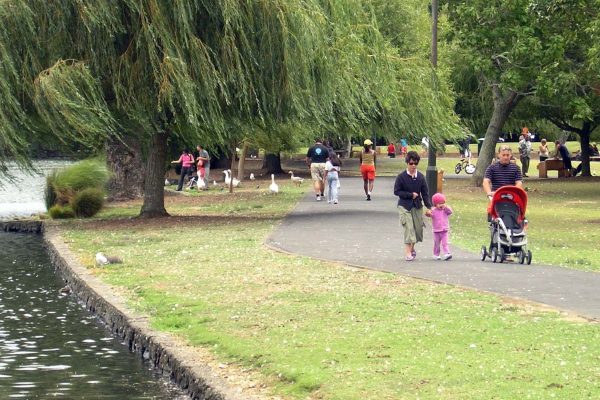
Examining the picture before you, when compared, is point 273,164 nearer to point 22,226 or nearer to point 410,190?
point 22,226

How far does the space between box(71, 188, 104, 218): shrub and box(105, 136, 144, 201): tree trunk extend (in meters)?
7.17

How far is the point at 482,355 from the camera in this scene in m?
10.3

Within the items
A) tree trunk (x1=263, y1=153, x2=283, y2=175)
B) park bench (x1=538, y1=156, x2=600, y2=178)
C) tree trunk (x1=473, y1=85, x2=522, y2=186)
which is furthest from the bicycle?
tree trunk (x1=473, y1=85, x2=522, y2=186)

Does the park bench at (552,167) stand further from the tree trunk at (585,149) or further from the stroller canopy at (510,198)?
the stroller canopy at (510,198)

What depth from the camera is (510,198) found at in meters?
18.0

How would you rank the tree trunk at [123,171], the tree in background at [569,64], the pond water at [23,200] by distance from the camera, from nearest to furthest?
the tree in background at [569,64]
the pond water at [23,200]
the tree trunk at [123,171]

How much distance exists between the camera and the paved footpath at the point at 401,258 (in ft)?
47.4

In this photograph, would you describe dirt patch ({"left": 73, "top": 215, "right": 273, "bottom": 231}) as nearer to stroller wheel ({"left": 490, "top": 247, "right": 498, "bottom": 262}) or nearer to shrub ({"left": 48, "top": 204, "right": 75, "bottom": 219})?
shrub ({"left": 48, "top": 204, "right": 75, "bottom": 219})

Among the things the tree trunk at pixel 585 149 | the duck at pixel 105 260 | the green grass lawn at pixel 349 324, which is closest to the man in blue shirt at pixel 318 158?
the green grass lawn at pixel 349 324

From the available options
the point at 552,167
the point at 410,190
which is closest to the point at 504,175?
the point at 410,190

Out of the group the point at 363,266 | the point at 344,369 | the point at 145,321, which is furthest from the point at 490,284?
the point at 344,369

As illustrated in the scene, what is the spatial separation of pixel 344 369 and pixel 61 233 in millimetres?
18481

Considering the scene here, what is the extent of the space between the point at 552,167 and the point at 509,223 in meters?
40.9

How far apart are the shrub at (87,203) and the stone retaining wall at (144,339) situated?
40.4ft
